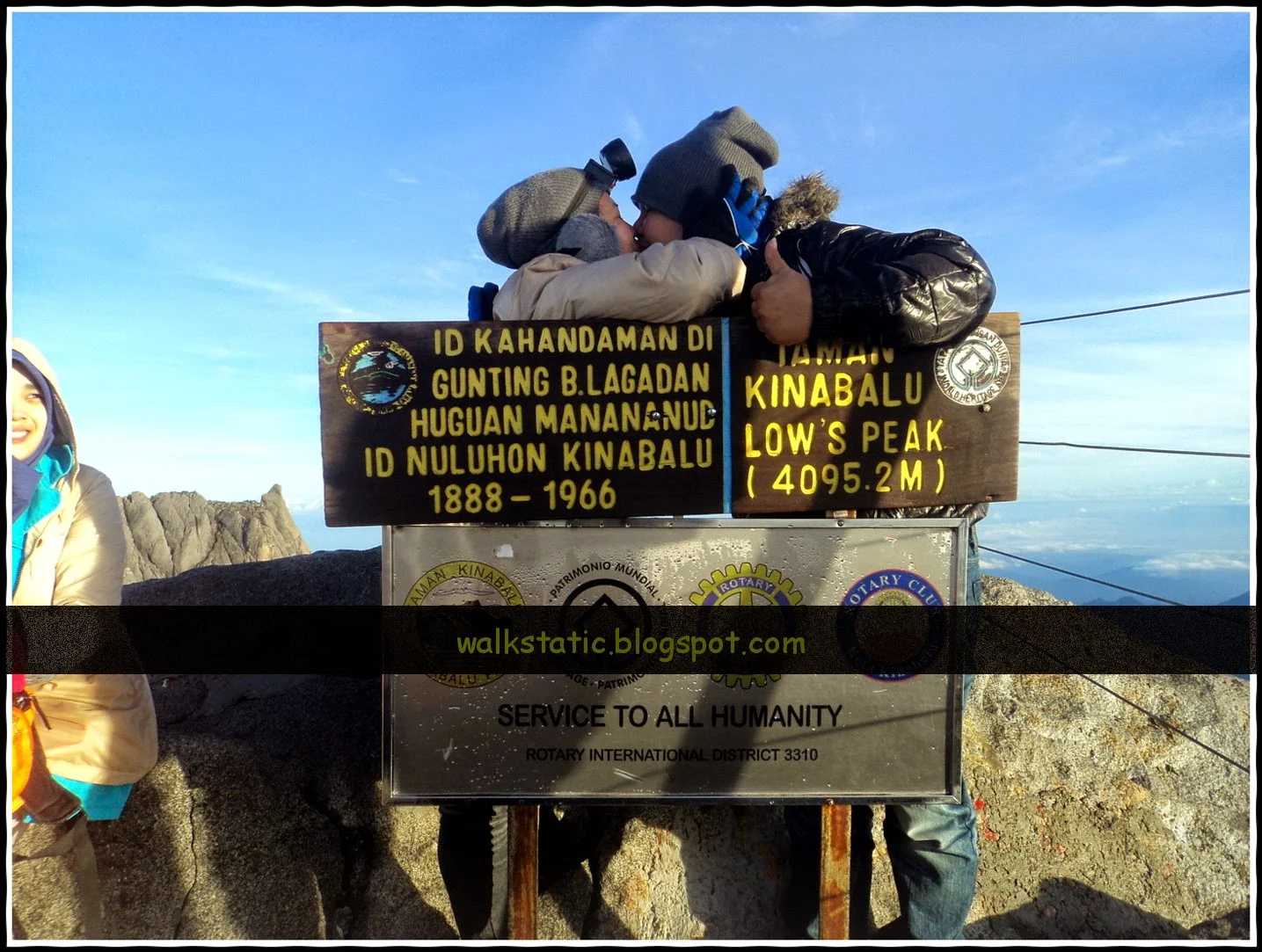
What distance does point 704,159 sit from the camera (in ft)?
11.4

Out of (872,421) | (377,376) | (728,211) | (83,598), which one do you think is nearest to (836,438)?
(872,421)

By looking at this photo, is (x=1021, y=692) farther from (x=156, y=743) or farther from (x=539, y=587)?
(x=156, y=743)

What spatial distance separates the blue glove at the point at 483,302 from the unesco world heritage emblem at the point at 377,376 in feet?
1.52

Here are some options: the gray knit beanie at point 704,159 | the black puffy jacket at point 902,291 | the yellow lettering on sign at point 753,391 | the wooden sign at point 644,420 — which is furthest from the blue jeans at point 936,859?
the gray knit beanie at point 704,159

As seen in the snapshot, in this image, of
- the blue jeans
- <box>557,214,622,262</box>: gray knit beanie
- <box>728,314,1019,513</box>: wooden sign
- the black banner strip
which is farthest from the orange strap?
the blue jeans

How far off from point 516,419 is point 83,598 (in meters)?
2.05

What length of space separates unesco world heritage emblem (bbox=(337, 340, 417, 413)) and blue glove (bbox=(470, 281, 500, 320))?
46 centimetres

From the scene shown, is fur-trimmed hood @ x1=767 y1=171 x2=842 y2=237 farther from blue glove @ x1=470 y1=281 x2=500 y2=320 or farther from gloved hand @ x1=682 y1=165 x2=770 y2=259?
blue glove @ x1=470 y1=281 x2=500 y2=320

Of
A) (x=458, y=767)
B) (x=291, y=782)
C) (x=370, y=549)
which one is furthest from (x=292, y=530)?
(x=458, y=767)

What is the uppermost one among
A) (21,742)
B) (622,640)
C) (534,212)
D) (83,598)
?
(534,212)

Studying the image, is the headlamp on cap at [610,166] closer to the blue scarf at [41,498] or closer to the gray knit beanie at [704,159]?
the gray knit beanie at [704,159]

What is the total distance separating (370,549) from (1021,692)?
15.6ft

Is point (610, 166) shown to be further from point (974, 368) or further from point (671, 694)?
point (671, 694)

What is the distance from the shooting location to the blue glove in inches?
128
